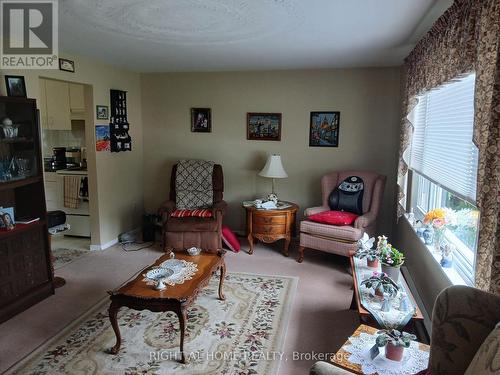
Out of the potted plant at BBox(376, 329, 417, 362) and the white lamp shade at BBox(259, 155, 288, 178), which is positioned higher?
the white lamp shade at BBox(259, 155, 288, 178)

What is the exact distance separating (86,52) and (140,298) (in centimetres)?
275

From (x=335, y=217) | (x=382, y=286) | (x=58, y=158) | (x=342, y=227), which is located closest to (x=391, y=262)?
(x=382, y=286)

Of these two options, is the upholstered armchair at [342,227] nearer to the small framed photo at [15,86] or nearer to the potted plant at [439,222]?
the potted plant at [439,222]

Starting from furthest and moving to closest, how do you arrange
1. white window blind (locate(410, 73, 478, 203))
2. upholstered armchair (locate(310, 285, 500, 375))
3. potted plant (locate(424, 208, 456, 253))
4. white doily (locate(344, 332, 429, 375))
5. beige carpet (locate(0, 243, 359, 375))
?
1. potted plant (locate(424, 208, 456, 253))
2. beige carpet (locate(0, 243, 359, 375))
3. white window blind (locate(410, 73, 478, 203))
4. white doily (locate(344, 332, 429, 375))
5. upholstered armchair (locate(310, 285, 500, 375))

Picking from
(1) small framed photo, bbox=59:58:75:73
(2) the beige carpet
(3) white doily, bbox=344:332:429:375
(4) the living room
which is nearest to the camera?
(3) white doily, bbox=344:332:429:375

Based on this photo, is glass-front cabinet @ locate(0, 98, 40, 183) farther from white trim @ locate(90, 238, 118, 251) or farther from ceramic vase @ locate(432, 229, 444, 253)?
ceramic vase @ locate(432, 229, 444, 253)

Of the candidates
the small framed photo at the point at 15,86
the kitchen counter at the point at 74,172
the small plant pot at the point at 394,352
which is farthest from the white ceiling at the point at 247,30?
the small plant pot at the point at 394,352

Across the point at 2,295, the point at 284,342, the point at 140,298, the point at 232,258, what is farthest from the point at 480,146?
the point at 2,295

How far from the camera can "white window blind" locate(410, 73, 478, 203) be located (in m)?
2.09

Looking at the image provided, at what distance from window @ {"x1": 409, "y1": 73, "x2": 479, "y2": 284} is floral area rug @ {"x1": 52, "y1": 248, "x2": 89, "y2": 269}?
151 inches

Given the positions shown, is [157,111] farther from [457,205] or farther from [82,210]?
[457,205]

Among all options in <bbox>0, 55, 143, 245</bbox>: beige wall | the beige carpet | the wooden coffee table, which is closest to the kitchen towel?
<bbox>0, 55, 143, 245</bbox>: beige wall

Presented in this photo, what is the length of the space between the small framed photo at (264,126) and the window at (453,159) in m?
1.81

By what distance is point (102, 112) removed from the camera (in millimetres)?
4344
